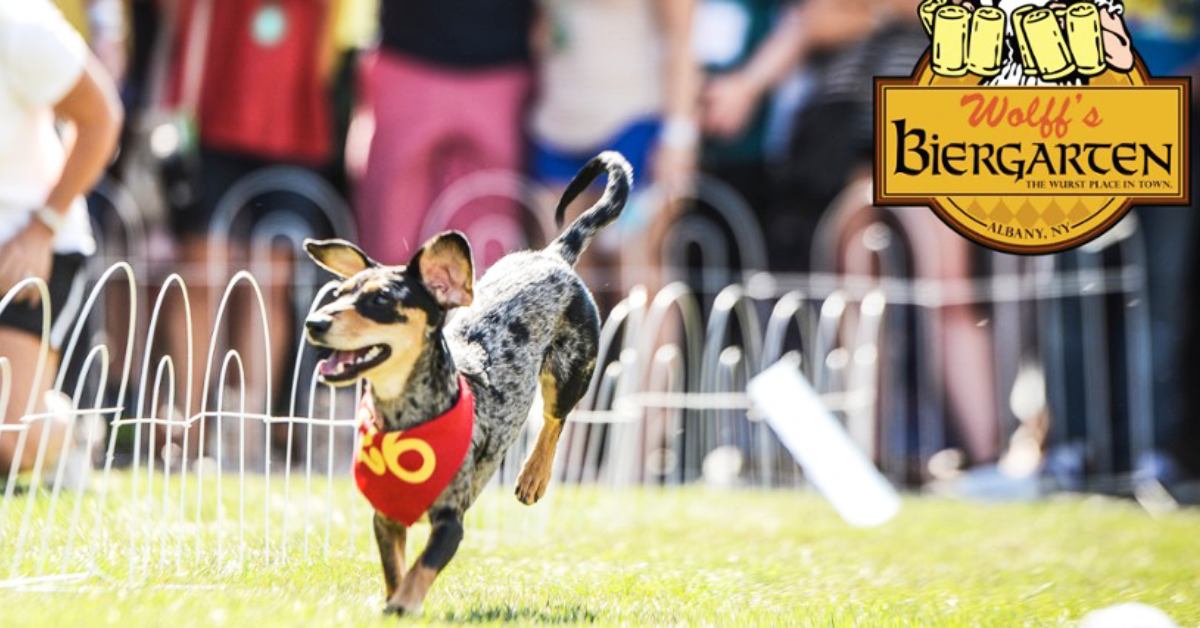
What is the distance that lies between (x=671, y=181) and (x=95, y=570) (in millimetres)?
5018

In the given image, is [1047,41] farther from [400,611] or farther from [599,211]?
[400,611]

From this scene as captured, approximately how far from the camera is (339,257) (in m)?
4.14

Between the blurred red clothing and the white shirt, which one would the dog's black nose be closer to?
the white shirt

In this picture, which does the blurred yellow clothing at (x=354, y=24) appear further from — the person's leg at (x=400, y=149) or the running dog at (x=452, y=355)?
the running dog at (x=452, y=355)

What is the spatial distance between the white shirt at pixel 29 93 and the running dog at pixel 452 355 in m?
1.83

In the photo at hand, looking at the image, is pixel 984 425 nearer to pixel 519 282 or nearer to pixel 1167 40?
pixel 1167 40

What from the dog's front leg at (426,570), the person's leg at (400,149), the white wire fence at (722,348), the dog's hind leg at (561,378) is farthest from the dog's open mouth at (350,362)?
the person's leg at (400,149)

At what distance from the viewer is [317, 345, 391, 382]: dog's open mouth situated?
378 cm

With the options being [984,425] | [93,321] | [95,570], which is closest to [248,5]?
[93,321]

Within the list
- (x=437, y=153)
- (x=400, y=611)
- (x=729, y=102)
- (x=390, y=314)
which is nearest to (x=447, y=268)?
(x=390, y=314)

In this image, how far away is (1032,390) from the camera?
980 cm

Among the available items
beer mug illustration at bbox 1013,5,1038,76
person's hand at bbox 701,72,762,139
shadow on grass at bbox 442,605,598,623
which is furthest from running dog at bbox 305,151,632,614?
person's hand at bbox 701,72,762,139

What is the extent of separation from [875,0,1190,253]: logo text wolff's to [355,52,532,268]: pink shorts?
161 inches

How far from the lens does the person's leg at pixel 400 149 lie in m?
9.00
